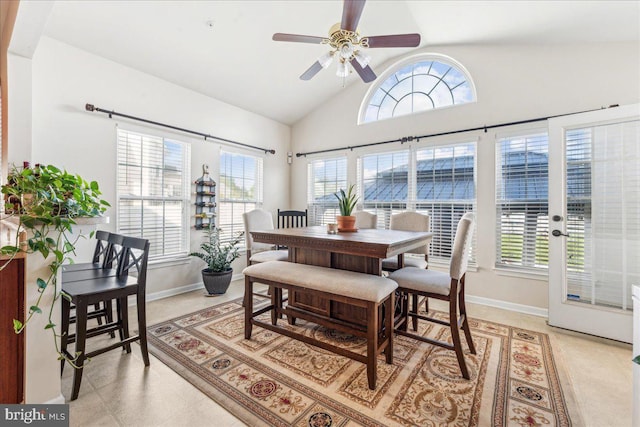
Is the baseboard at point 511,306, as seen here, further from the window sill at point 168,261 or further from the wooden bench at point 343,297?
the window sill at point 168,261

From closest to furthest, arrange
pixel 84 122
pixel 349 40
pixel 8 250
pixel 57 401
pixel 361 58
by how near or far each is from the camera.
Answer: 1. pixel 8 250
2. pixel 57 401
3. pixel 349 40
4. pixel 361 58
5. pixel 84 122

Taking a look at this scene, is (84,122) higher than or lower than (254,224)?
higher

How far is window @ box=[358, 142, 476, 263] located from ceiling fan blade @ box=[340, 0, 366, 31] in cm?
229

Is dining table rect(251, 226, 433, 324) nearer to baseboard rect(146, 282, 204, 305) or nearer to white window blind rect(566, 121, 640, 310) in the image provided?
white window blind rect(566, 121, 640, 310)

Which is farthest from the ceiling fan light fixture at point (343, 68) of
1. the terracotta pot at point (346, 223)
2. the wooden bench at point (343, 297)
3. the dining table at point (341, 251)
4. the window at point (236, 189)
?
the window at point (236, 189)

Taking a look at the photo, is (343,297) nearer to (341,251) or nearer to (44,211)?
(341,251)

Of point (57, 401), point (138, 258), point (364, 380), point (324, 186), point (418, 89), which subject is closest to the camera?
point (57, 401)

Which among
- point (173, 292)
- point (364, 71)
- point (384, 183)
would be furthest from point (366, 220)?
point (173, 292)

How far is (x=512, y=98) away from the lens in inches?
130

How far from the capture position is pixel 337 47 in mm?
2303

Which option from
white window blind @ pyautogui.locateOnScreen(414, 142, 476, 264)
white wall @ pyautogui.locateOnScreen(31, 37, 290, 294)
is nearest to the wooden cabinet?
white wall @ pyautogui.locateOnScreen(31, 37, 290, 294)

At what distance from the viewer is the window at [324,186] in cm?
484

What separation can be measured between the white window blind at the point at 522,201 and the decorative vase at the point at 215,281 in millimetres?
3469

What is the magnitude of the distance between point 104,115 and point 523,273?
16.7 ft
